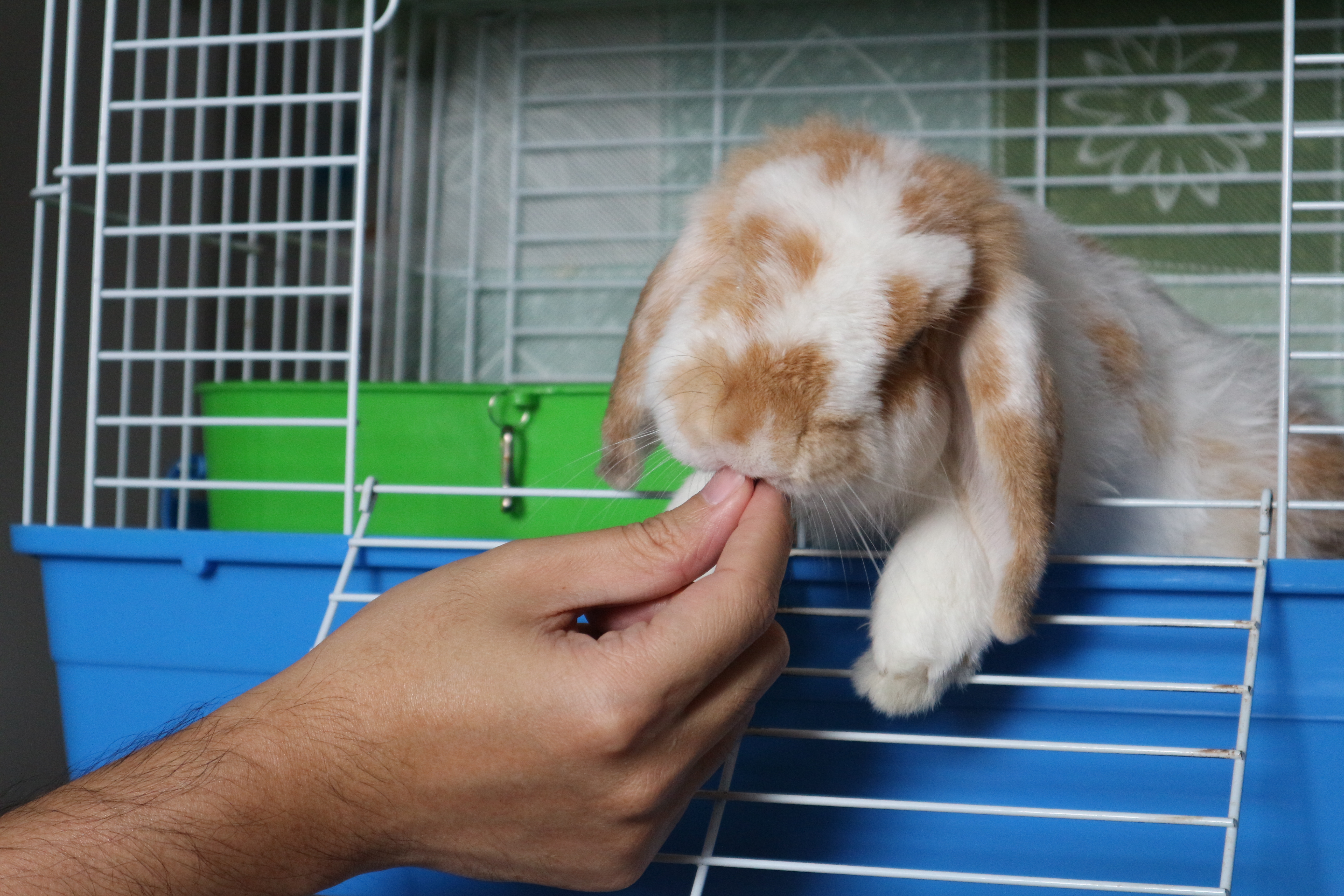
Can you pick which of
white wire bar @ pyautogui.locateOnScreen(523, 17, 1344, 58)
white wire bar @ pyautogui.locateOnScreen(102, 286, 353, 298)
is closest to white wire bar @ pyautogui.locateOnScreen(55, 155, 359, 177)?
white wire bar @ pyautogui.locateOnScreen(102, 286, 353, 298)

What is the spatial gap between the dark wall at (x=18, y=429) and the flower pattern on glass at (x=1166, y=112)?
5.98ft

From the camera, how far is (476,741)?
2.23 feet

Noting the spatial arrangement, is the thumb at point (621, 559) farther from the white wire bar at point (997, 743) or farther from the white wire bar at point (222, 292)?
the white wire bar at point (222, 292)

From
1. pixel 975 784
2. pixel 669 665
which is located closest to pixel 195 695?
pixel 669 665

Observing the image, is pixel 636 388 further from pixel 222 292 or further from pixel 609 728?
pixel 222 292

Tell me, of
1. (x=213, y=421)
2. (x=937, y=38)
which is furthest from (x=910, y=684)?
(x=937, y=38)

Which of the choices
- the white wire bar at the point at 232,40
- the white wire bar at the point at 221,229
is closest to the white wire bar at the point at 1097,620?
the white wire bar at the point at 221,229

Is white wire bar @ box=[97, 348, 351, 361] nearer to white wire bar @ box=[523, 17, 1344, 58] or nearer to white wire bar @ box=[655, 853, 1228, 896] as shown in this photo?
white wire bar @ box=[655, 853, 1228, 896]

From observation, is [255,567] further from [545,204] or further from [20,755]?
[545,204]

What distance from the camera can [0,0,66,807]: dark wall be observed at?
1.50 meters

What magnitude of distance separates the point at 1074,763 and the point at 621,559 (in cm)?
48

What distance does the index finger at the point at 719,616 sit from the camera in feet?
2.19

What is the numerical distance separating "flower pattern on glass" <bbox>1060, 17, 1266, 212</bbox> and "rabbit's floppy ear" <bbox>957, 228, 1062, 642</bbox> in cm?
133

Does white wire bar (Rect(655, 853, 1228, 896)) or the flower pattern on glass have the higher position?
the flower pattern on glass
